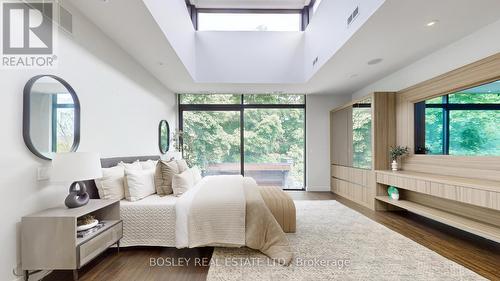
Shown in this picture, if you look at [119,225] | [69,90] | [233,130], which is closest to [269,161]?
[233,130]

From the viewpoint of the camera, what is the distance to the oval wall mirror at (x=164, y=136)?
4.52 meters

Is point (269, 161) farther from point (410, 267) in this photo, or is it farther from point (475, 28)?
point (475, 28)

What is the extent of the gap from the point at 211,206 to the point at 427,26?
3.17 metres

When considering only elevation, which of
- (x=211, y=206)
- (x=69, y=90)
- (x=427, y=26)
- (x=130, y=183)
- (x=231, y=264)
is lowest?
(x=231, y=264)

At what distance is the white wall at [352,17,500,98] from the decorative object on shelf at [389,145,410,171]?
109cm

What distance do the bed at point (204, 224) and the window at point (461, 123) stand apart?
2720 millimetres

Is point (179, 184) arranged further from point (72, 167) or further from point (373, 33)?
point (373, 33)

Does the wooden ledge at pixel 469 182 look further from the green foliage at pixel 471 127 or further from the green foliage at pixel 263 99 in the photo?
the green foliage at pixel 263 99

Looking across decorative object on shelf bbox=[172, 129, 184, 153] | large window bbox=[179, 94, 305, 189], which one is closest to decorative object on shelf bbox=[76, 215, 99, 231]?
decorative object on shelf bbox=[172, 129, 184, 153]

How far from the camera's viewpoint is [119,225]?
2.24 meters

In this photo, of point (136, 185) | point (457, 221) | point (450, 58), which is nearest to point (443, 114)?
point (450, 58)

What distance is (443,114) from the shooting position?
3143 millimetres

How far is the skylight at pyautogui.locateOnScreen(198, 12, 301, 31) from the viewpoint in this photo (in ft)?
15.8

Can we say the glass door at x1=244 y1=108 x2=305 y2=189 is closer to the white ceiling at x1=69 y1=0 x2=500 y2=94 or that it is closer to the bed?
the white ceiling at x1=69 y1=0 x2=500 y2=94
